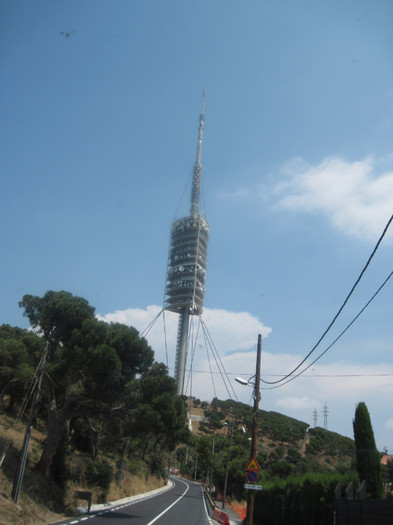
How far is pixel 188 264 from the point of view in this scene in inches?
3583

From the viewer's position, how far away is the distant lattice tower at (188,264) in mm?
88062

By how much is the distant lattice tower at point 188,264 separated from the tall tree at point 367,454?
6704cm

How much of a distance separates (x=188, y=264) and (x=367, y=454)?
242ft

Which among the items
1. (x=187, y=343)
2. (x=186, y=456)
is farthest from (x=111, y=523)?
(x=186, y=456)

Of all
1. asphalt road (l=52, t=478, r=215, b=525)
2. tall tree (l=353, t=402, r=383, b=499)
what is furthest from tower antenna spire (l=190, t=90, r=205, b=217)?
tall tree (l=353, t=402, r=383, b=499)

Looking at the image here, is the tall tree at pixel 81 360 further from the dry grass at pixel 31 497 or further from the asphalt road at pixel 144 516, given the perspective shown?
the asphalt road at pixel 144 516

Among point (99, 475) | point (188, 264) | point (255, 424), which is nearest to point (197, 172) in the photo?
point (188, 264)

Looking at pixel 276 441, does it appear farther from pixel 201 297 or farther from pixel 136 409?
pixel 136 409

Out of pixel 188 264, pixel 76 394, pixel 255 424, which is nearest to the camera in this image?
pixel 255 424

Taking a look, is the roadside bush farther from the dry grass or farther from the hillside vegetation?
the dry grass

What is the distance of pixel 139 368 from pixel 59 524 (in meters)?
11.0

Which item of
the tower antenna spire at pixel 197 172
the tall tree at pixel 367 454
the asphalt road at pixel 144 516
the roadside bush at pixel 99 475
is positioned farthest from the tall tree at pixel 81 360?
the tower antenna spire at pixel 197 172

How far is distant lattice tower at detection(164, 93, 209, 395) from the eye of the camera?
88062 mm

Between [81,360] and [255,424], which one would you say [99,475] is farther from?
[255,424]
